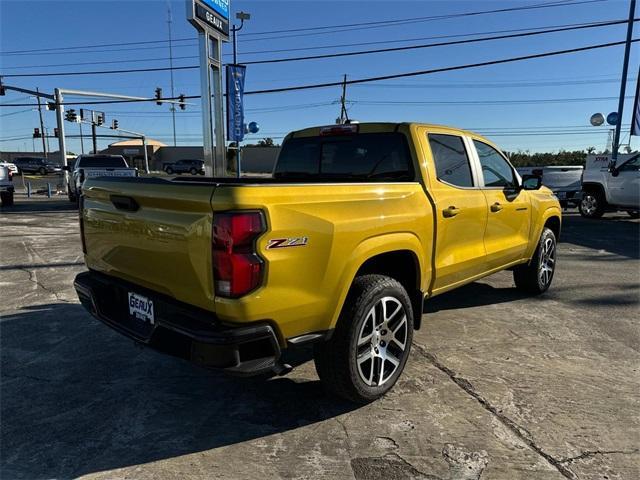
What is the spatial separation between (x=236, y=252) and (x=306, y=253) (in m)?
0.42

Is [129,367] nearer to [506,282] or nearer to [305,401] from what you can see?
[305,401]

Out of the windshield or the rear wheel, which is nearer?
the rear wheel

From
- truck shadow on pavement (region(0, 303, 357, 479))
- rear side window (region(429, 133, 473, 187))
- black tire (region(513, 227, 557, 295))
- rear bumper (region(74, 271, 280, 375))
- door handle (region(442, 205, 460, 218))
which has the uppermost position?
rear side window (region(429, 133, 473, 187))

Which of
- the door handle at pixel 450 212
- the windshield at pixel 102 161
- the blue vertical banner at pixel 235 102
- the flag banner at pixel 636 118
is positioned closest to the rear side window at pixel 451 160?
the door handle at pixel 450 212

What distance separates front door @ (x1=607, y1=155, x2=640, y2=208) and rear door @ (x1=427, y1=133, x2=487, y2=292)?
10.9 m

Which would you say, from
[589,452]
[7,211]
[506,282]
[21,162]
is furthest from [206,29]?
[21,162]

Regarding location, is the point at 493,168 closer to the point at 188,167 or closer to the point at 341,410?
the point at 341,410

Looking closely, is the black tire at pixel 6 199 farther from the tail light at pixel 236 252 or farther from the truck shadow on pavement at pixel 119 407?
the tail light at pixel 236 252

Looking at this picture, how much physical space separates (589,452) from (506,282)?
13.7ft

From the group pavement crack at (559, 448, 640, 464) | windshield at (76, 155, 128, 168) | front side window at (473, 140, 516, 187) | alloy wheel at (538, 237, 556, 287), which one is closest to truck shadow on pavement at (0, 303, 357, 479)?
pavement crack at (559, 448, 640, 464)

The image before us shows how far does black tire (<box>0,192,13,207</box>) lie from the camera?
17.7 meters

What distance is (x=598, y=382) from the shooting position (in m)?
3.64

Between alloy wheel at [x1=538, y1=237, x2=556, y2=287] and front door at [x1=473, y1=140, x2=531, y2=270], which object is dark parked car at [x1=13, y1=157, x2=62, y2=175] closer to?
alloy wheel at [x1=538, y1=237, x2=556, y2=287]

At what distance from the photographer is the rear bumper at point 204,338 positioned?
7.97 feet
